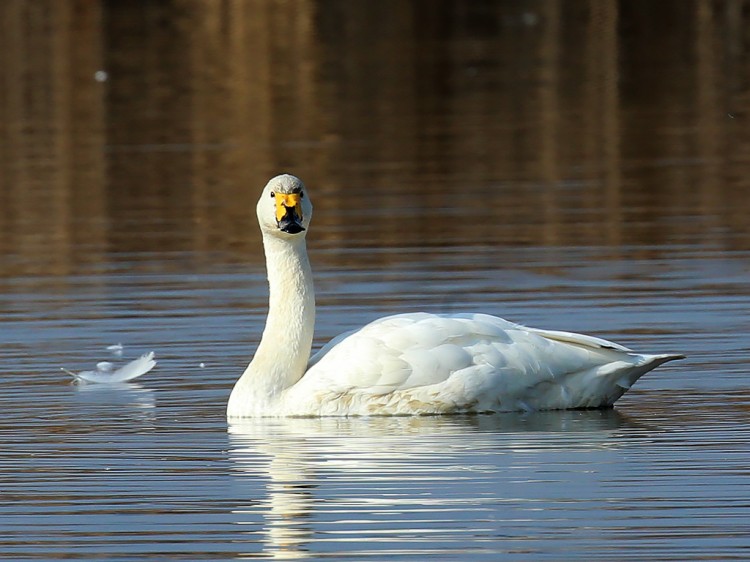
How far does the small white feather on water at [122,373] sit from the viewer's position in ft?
36.9

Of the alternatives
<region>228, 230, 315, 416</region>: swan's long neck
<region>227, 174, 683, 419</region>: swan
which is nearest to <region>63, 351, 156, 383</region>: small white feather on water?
<region>228, 230, 315, 416</region>: swan's long neck

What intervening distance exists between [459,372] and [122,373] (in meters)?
2.22

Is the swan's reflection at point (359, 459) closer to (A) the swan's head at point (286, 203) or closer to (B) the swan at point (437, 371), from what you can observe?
(B) the swan at point (437, 371)

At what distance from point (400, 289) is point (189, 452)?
4.91m

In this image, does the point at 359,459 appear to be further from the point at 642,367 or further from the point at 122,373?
the point at 122,373

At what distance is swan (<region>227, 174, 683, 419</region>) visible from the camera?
10.0m

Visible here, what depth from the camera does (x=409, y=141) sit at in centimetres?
2586

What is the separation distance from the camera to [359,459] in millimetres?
8898

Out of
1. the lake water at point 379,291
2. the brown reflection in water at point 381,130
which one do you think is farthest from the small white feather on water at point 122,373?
the brown reflection in water at point 381,130

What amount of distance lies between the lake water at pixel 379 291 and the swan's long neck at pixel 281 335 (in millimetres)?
230

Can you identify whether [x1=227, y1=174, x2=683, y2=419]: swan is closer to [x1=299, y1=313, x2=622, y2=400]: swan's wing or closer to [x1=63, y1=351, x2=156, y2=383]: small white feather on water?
[x1=299, y1=313, x2=622, y2=400]: swan's wing

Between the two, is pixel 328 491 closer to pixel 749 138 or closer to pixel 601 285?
pixel 601 285

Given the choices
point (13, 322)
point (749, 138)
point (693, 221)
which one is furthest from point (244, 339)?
point (749, 138)

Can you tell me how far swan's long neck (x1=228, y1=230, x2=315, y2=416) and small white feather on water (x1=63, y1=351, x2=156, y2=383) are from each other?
96 cm
